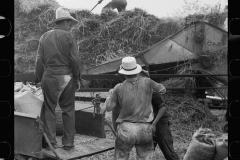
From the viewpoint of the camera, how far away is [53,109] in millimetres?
3885

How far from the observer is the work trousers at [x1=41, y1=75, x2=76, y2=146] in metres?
3.80

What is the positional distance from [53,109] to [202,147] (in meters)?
1.75

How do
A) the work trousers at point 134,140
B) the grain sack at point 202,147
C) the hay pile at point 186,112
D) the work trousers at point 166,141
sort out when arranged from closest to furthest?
the grain sack at point 202,147, the work trousers at point 134,140, the work trousers at point 166,141, the hay pile at point 186,112

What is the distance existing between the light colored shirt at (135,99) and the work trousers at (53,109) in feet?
1.53

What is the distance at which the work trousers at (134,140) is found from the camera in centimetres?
363

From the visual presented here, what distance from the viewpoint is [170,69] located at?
7441 millimetres

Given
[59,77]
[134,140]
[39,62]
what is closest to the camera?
[134,140]

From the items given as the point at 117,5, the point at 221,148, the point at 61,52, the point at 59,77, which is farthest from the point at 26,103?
the point at 117,5

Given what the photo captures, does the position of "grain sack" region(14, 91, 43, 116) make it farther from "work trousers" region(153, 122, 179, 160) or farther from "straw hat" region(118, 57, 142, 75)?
"work trousers" region(153, 122, 179, 160)

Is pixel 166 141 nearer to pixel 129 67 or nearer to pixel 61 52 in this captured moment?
pixel 129 67

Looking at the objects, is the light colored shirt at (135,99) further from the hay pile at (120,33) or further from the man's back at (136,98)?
the hay pile at (120,33)

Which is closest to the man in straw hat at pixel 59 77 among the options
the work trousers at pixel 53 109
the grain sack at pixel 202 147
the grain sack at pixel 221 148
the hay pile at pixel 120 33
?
the work trousers at pixel 53 109
